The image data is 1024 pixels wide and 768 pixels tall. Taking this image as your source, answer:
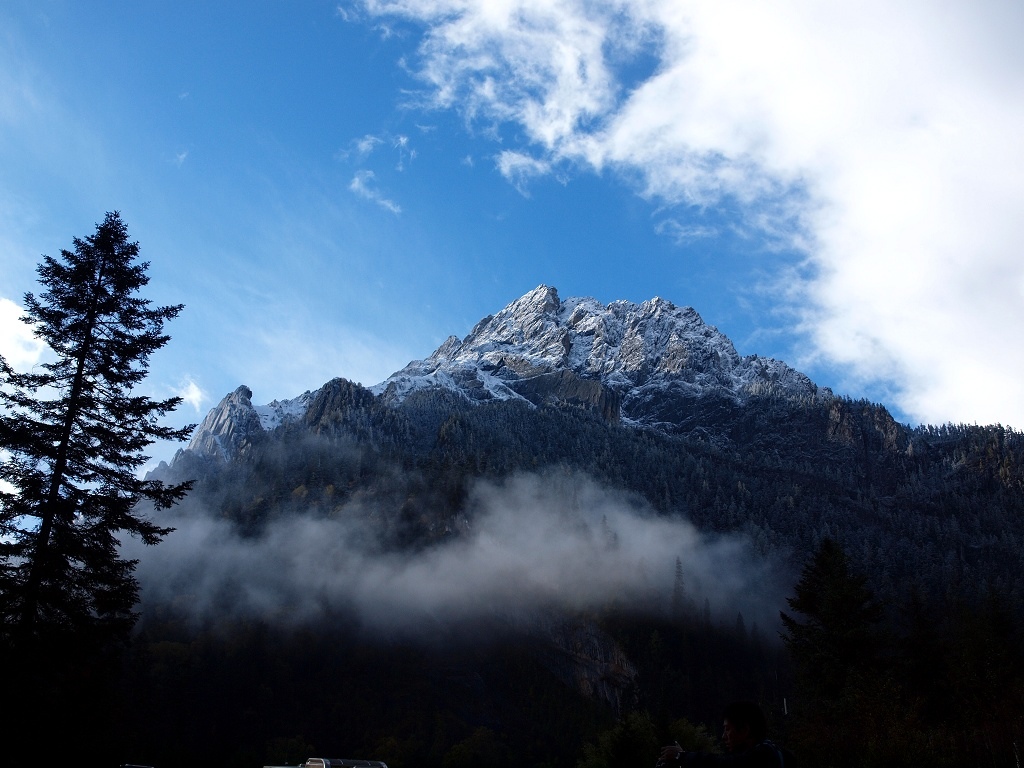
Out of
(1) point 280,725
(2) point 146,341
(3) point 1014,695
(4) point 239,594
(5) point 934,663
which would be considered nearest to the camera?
(2) point 146,341

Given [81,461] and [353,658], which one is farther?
[353,658]

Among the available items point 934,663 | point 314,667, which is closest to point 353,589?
point 314,667

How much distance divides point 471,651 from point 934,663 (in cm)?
15133

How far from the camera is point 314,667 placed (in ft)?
551

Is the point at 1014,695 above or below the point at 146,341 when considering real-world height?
below

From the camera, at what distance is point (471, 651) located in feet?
629

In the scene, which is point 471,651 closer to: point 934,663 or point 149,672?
point 149,672

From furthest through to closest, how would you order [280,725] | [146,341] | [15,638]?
[280,725], [146,341], [15,638]

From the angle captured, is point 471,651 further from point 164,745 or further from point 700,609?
point 164,745

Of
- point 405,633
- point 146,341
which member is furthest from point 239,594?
point 146,341

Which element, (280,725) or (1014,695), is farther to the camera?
(280,725)

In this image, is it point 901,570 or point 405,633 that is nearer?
point 901,570

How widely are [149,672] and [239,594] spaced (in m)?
45.8

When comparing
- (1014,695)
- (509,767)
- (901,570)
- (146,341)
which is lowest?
(509,767)
